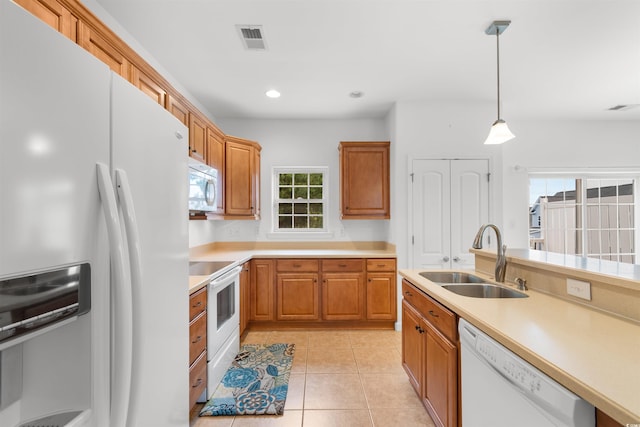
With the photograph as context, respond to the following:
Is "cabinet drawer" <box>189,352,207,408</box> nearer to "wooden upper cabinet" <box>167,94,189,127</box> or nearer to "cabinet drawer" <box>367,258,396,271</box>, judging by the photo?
"wooden upper cabinet" <box>167,94,189,127</box>

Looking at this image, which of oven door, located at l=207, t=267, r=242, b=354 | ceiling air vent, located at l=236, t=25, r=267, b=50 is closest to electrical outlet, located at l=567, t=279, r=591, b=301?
oven door, located at l=207, t=267, r=242, b=354

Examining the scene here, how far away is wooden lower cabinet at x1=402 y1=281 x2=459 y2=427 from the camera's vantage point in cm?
150

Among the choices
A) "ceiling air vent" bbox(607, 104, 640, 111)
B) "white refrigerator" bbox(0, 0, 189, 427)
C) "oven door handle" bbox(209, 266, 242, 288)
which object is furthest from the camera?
"ceiling air vent" bbox(607, 104, 640, 111)

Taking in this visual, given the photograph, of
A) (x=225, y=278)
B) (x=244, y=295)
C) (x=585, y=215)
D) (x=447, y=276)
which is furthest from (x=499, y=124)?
(x=585, y=215)

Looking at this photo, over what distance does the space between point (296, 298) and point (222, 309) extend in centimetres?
121

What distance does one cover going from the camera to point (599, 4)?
1952 millimetres

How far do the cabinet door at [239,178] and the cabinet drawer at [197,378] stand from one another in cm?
179

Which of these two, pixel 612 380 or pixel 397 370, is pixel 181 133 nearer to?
pixel 612 380

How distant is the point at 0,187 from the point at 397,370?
2.79 metres

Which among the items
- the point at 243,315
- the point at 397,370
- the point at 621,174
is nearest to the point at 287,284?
the point at 243,315

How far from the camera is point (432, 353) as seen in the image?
5.73 ft

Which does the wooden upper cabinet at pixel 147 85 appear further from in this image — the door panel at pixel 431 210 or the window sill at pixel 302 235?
the door panel at pixel 431 210

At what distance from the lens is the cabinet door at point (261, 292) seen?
3490 mm

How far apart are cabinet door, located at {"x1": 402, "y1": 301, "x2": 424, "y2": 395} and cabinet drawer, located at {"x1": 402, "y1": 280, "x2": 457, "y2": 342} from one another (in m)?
0.08
